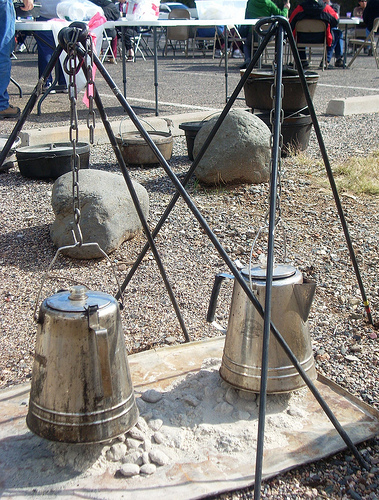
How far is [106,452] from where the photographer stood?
5.90 feet

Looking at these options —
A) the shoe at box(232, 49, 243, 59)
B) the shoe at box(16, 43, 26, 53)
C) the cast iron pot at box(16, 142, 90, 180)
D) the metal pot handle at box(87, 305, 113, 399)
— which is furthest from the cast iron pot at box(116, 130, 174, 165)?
the shoe at box(16, 43, 26, 53)

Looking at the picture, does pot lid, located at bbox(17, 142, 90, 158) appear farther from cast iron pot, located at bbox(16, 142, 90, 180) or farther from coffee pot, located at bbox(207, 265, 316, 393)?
coffee pot, located at bbox(207, 265, 316, 393)

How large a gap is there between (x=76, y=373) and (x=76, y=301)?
209 millimetres

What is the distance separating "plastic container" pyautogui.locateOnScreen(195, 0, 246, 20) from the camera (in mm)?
7289

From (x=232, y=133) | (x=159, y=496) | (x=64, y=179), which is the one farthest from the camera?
(x=232, y=133)

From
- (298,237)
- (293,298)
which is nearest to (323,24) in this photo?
(298,237)

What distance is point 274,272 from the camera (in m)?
1.98

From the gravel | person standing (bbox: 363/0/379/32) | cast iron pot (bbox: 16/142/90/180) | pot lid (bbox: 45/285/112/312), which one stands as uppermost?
person standing (bbox: 363/0/379/32)

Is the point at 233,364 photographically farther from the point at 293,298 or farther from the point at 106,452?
the point at 106,452

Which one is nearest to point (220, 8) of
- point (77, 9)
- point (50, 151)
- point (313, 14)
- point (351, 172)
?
point (77, 9)

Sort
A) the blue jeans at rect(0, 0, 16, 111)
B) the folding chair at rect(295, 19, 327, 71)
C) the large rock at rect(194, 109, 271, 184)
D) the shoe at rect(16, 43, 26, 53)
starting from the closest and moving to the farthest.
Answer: the large rock at rect(194, 109, 271, 184) < the blue jeans at rect(0, 0, 16, 111) < the folding chair at rect(295, 19, 327, 71) < the shoe at rect(16, 43, 26, 53)

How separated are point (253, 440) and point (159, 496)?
39 centimetres

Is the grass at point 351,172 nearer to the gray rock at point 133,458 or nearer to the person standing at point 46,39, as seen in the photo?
the gray rock at point 133,458

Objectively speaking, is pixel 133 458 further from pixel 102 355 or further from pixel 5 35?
pixel 5 35
